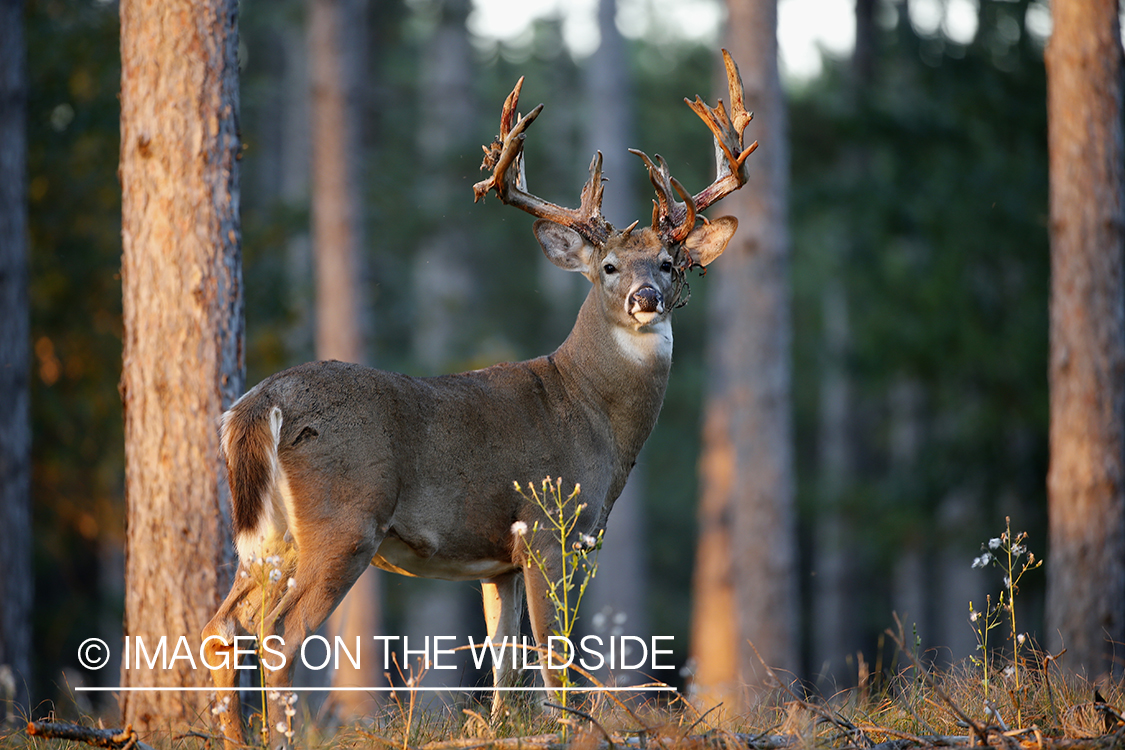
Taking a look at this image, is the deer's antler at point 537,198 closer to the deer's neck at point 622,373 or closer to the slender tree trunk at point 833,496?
the deer's neck at point 622,373

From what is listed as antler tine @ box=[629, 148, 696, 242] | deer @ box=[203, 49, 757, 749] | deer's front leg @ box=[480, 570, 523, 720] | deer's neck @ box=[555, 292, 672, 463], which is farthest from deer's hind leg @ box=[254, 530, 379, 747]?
antler tine @ box=[629, 148, 696, 242]

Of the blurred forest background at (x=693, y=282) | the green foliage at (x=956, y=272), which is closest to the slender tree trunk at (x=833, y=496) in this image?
the blurred forest background at (x=693, y=282)

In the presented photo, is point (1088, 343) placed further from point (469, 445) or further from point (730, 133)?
point (469, 445)

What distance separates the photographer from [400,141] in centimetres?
2272

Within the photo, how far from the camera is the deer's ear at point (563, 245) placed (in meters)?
6.10

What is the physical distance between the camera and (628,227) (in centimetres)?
584

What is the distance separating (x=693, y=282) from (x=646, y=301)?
16.3 meters

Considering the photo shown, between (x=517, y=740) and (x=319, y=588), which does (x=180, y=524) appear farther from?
(x=517, y=740)

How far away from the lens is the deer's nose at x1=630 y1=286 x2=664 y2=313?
5.52 m

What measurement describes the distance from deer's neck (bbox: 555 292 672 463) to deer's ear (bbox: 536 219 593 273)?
0.35 m

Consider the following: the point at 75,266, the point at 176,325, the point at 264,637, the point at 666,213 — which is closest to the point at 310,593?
the point at 264,637

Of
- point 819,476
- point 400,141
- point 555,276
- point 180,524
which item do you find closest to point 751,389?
point 180,524

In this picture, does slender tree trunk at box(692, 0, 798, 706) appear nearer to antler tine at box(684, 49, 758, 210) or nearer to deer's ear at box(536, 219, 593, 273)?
antler tine at box(684, 49, 758, 210)

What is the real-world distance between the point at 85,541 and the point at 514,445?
1144 cm
